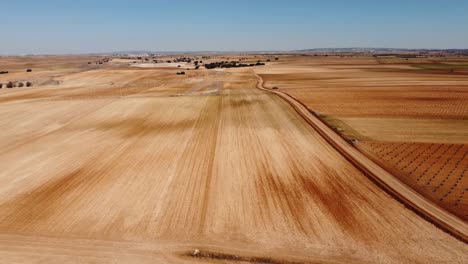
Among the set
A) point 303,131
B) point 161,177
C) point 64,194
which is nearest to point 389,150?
point 303,131

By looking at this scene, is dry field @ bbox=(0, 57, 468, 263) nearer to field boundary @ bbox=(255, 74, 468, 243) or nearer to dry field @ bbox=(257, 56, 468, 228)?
field boundary @ bbox=(255, 74, 468, 243)

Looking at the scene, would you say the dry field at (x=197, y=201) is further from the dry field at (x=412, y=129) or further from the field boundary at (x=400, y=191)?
the dry field at (x=412, y=129)

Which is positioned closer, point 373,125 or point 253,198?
point 253,198

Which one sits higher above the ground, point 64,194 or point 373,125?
point 373,125

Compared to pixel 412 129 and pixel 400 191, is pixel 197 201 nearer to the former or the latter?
pixel 400 191

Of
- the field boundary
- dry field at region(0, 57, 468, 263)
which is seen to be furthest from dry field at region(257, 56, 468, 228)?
dry field at region(0, 57, 468, 263)

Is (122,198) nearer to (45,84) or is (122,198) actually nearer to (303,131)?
(303,131)
